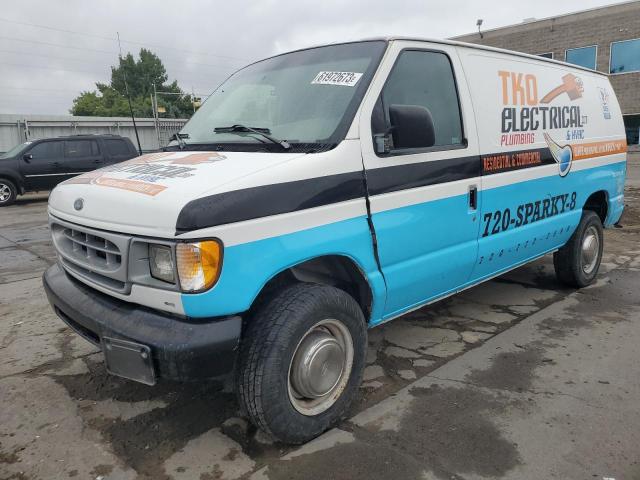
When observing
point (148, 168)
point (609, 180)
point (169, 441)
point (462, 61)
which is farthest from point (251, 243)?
point (609, 180)

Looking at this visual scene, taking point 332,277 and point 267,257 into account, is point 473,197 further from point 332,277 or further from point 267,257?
point 267,257

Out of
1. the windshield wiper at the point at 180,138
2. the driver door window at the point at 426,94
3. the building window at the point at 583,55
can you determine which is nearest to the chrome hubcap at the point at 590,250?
the driver door window at the point at 426,94

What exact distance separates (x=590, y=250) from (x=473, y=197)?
7.92 feet

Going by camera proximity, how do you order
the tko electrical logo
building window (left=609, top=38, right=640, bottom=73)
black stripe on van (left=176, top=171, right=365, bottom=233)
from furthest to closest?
1. building window (left=609, top=38, right=640, bottom=73)
2. the tko electrical logo
3. black stripe on van (left=176, top=171, right=365, bottom=233)

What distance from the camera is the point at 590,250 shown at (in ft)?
16.8

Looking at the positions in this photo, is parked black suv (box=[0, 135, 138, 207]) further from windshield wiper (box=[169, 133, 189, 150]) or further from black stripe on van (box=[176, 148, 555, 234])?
black stripe on van (box=[176, 148, 555, 234])

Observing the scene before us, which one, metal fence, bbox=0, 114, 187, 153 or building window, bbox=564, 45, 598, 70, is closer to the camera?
metal fence, bbox=0, 114, 187, 153

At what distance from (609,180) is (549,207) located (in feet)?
4.36

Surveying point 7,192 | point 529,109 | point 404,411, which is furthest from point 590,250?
point 7,192

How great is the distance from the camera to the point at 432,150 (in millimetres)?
3125

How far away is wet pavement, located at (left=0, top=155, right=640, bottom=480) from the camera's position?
8.02 ft

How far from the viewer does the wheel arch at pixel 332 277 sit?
2.61 metres

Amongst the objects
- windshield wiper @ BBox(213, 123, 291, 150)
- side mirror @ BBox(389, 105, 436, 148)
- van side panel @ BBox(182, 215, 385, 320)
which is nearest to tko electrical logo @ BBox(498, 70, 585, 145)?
side mirror @ BBox(389, 105, 436, 148)

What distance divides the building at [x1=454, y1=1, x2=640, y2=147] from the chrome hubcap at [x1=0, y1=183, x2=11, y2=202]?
25688 mm
